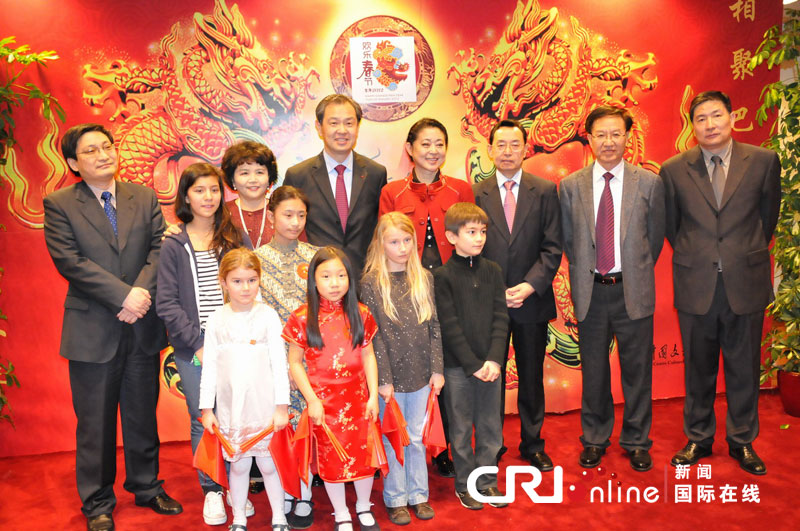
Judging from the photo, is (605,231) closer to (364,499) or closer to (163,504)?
(364,499)

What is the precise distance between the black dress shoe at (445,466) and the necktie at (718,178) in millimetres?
2129

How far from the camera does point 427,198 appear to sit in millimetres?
3342

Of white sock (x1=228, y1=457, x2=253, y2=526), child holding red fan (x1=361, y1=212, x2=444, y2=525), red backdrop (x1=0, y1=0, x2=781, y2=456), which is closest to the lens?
white sock (x1=228, y1=457, x2=253, y2=526)

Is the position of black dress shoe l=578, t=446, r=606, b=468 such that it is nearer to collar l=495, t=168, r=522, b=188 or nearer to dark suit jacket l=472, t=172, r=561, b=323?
dark suit jacket l=472, t=172, r=561, b=323

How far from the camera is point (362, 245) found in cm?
343

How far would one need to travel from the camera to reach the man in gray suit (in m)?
3.46

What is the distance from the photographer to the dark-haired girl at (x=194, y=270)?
2.91 m

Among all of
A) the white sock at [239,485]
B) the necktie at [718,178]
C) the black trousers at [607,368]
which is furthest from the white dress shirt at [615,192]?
the white sock at [239,485]

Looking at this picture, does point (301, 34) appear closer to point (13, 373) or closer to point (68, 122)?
point (68, 122)

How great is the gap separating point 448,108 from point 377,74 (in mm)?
548

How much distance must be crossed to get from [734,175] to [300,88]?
274 cm

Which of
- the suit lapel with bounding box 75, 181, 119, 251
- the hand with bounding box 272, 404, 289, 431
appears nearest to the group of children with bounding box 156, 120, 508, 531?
the hand with bounding box 272, 404, 289, 431

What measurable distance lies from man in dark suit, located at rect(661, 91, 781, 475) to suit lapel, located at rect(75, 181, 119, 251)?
305 centimetres

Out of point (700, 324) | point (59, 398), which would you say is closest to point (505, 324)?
point (700, 324)
